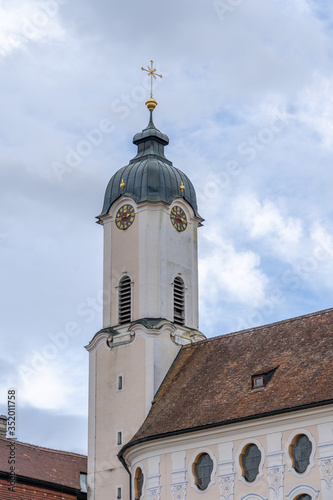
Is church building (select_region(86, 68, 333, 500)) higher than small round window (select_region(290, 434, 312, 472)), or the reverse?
church building (select_region(86, 68, 333, 500))

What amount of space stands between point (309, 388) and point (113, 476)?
41.5 ft

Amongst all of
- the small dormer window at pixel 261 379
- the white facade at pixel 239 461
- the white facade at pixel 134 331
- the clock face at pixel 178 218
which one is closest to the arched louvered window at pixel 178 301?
the white facade at pixel 134 331

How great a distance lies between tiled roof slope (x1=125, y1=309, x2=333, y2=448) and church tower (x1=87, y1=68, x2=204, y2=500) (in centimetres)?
145

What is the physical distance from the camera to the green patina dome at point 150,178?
59.5m

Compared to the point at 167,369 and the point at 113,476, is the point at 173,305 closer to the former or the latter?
the point at 167,369

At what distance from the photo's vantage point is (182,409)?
51.5 m

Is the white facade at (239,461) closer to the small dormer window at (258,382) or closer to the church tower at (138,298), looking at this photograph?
the small dormer window at (258,382)

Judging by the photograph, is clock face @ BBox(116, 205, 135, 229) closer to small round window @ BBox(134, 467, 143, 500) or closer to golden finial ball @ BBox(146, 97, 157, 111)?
golden finial ball @ BBox(146, 97, 157, 111)

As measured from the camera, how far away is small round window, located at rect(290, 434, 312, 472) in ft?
147

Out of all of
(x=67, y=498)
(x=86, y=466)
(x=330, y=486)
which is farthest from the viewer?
(x=86, y=466)

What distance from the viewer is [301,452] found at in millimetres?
45125

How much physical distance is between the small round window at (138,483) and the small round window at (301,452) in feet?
29.0

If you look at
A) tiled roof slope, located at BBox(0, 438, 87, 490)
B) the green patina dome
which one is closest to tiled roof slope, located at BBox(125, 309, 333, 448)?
tiled roof slope, located at BBox(0, 438, 87, 490)

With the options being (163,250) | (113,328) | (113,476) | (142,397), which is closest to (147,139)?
(163,250)
